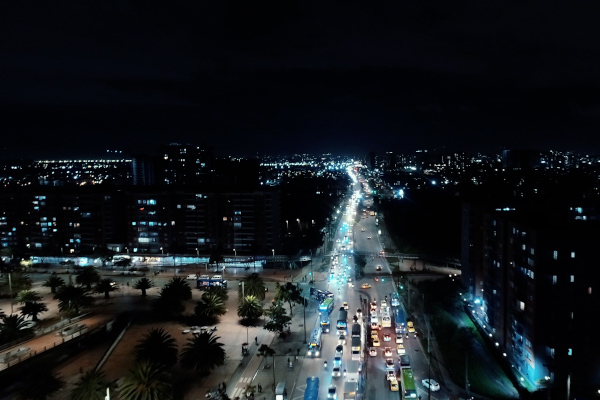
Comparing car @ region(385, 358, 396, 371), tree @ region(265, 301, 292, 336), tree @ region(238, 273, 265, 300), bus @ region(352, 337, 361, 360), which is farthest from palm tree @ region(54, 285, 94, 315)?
car @ region(385, 358, 396, 371)

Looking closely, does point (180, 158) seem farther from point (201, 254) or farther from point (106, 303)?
point (106, 303)

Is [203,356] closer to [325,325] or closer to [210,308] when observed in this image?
[210,308]

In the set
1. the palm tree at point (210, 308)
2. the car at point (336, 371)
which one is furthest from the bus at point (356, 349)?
the palm tree at point (210, 308)

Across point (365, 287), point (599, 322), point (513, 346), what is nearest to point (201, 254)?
point (365, 287)

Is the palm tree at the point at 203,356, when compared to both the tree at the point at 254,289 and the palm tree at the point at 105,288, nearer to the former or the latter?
the tree at the point at 254,289

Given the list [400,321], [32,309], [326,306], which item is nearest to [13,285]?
[32,309]

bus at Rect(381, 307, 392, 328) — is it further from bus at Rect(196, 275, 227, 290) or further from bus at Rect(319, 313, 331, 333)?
bus at Rect(196, 275, 227, 290)

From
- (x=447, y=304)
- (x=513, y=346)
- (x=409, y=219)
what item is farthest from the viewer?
(x=409, y=219)
